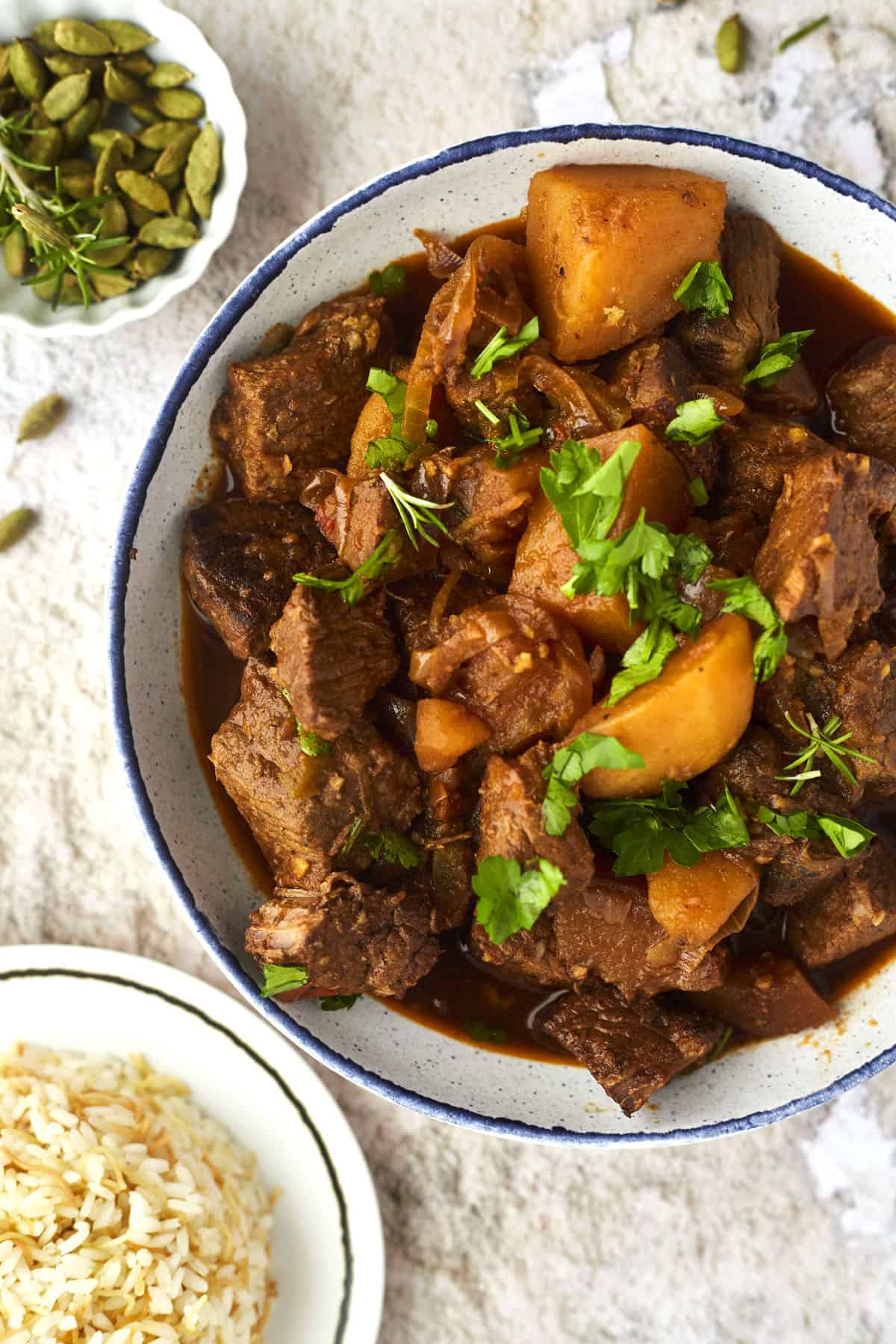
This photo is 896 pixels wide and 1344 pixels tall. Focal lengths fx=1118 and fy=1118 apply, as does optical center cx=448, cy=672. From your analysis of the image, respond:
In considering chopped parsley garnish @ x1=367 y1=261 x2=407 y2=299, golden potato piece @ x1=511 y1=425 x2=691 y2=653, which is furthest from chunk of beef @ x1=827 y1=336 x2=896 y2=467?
chopped parsley garnish @ x1=367 y1=261 x2=407 y2=299

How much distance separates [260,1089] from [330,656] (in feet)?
6.12

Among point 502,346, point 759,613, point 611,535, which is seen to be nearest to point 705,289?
point 502,346

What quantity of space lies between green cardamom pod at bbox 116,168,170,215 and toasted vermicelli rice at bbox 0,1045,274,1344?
292cm

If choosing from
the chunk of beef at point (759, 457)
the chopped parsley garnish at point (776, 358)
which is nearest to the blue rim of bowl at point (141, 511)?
the chopped parsley garnish at point (776, 358)

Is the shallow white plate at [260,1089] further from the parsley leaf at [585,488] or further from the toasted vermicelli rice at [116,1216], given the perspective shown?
the parsley leaf at [585,488]

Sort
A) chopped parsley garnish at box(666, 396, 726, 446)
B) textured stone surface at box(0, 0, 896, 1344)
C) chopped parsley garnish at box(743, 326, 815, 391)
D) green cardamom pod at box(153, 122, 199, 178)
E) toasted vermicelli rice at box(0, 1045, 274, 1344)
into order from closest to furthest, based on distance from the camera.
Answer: chopped parsley garnish at box(666, 396, 726, 446) < chopped parsley garnish at box(743, 326, 815, 391) < toasted vermicelli rice at box(0, 1045, 274, 1344) < green cardamom pod at box(153, 122, 199, 178) < textured stone surface at box(0, 0, 896, 1344)

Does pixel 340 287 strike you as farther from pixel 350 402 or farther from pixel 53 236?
pixel 53 236

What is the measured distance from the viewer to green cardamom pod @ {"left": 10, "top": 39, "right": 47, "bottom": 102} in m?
3.66

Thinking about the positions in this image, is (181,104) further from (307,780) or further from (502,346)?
(307,780)

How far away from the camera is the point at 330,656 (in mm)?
2920

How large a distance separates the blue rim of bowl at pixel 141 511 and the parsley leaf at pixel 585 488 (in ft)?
3.40

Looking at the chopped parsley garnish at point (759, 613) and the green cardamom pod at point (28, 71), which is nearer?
the chopped parsley garnish at point (759, 613)

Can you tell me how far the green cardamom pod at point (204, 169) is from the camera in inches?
146

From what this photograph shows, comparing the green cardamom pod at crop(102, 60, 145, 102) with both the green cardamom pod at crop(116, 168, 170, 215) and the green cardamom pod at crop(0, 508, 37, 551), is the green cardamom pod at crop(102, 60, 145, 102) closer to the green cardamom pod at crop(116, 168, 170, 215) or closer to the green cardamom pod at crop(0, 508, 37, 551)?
the green cardamom pod at crop(116, 168, 170, 215)
